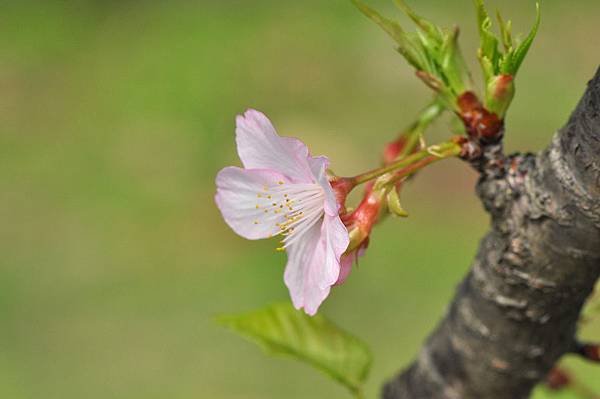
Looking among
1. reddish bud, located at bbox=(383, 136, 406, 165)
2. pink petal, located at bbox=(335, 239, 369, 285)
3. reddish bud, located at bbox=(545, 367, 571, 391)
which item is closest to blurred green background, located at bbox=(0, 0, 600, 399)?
reddish bud, located at bbox=(545, 367, 571, 391)

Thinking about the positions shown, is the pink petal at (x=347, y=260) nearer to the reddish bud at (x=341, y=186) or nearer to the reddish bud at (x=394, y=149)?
the reddish bud at (x=341, y=186)

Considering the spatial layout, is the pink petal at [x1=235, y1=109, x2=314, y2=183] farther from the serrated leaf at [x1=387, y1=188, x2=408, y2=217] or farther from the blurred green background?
the blurred green background

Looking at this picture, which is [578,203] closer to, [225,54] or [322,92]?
[322,92]

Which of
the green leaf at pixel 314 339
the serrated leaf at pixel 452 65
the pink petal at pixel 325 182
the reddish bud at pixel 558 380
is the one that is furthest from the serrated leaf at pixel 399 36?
the reddish bud at pixel 558 380

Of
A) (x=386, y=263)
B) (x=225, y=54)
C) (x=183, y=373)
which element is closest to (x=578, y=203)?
(x=183, y=373)

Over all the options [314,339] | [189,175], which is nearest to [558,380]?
[314,339]

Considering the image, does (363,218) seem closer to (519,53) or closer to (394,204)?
(394,204)
